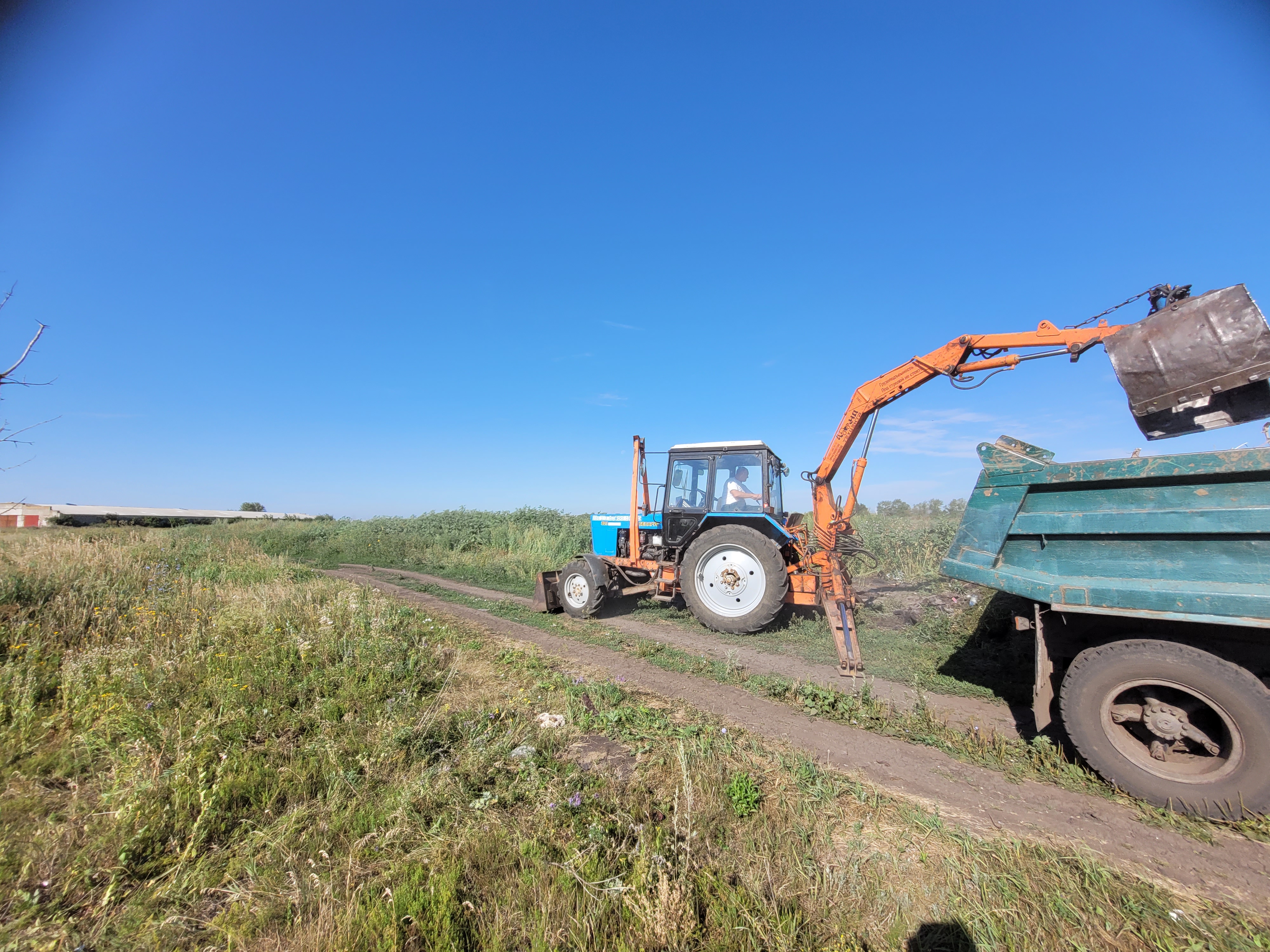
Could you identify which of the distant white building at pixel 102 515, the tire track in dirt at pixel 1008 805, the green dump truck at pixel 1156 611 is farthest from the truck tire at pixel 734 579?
the distant white building at pixel 102 515

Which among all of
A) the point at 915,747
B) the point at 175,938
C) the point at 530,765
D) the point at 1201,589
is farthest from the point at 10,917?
the point at 1201,589

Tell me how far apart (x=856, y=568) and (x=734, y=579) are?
7212 mm

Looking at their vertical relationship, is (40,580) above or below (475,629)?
above

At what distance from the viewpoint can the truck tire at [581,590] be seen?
28.5 ft

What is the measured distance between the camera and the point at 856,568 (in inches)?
527

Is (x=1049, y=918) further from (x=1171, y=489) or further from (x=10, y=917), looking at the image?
(x=10, y=917)

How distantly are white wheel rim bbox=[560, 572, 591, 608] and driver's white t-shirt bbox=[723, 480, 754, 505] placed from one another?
9.07 feet

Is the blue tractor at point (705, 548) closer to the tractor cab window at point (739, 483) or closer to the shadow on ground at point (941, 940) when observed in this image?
the tractor cab window at point (739, 483)

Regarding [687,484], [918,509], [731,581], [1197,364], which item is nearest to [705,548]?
[731,581]

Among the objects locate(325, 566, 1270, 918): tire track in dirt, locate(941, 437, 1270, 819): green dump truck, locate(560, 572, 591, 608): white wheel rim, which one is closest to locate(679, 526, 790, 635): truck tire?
locate(560, 572, 591, 608): white wheel rim

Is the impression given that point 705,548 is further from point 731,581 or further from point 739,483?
point 739,483

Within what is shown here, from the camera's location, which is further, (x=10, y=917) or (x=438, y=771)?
(x=438, y=771)

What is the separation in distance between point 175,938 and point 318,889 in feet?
1.71

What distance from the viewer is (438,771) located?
129 inches
